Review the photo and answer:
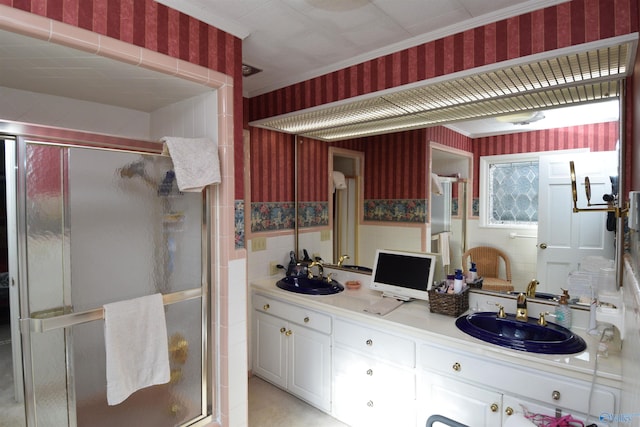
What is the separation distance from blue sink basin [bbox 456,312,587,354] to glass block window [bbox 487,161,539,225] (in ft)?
1.79

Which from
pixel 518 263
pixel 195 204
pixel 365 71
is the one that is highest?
pixel 365 71

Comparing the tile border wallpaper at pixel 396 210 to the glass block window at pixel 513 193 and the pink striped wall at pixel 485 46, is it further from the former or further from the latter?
the pink striped wall at pixel 485 46

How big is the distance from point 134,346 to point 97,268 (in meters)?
0.38

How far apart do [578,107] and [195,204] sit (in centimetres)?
205

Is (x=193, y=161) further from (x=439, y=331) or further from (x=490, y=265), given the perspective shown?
(x=490, y=265)

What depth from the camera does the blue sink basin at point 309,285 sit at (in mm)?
2539

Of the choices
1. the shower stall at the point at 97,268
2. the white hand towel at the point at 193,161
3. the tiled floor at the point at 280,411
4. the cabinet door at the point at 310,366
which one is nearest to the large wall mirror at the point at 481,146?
the cabinet door at the point at 310,366

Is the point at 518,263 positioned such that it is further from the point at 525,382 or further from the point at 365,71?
the point at 365,71

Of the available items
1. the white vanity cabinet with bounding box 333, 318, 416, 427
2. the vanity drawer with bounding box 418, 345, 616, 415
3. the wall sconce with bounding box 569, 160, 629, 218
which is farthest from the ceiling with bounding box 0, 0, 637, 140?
the white vanity cabinet with bounding box 333, 318, 416, 427

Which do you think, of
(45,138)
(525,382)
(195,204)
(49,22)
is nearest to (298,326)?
(195,204)

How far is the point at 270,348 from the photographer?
107 inches

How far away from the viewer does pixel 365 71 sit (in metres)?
2.13

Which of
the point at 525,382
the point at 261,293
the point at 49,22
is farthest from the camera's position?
the point at 261,293

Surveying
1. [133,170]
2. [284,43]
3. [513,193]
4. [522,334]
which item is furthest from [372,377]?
[284,43]
